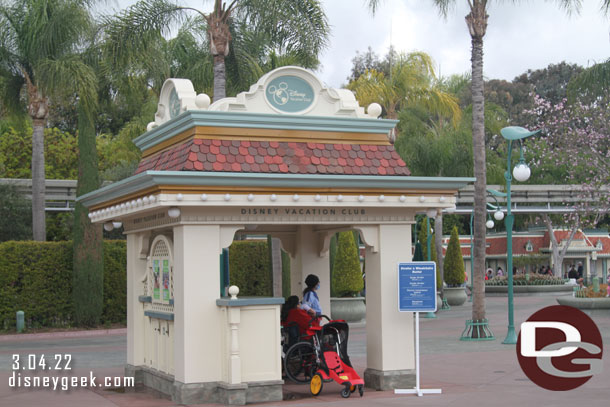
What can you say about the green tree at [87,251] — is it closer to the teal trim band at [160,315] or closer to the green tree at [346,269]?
the green tree at [346,269]

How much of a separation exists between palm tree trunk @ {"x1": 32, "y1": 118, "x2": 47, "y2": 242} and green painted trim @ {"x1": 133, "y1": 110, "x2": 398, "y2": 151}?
1609 cm

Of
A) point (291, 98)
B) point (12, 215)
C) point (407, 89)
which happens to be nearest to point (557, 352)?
point (291, 98)

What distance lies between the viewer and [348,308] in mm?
26859

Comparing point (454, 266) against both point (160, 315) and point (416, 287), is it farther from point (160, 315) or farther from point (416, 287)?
point (160, 315)

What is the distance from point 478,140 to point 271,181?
1007cm

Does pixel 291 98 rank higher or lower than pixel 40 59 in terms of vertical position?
lower

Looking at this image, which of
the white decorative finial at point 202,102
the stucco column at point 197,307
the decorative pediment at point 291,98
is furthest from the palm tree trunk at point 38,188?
the stucco column at point 197,307

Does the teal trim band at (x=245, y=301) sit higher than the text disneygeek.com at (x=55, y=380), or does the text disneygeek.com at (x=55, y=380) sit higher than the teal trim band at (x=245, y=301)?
the teal trim band at (x=245, y=301)

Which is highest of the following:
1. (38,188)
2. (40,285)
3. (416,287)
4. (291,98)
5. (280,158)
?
(291,98)

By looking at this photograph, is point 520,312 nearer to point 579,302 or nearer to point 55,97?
point 579,302

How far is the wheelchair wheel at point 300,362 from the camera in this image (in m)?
12.2

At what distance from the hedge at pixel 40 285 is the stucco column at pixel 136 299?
13267 mm

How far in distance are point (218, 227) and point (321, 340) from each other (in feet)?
7.61

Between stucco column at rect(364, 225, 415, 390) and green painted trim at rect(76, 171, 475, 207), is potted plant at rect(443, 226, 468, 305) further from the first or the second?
green painted trim at rect(76, 171, 475, 207)
